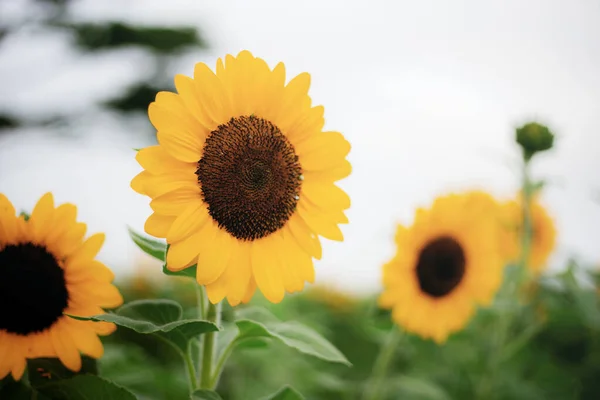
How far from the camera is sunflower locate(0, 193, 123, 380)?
3.42ft

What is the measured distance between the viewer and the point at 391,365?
2752 mm

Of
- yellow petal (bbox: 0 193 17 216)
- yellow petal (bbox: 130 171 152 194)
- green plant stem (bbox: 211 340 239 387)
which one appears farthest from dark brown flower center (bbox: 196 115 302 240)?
yellow petal (bbox: 0 193 17 216)

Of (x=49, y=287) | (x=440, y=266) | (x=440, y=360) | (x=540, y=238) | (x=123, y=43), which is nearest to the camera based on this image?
(x=49, y=287)

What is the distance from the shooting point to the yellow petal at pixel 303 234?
43.1 inches

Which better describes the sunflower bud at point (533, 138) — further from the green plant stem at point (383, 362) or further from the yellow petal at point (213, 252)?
the yellow petal at point (213, 252)

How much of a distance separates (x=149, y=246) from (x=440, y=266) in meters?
1.45

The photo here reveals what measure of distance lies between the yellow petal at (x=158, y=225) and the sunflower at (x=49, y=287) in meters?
0.19

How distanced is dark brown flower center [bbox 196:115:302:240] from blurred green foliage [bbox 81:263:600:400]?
84 cm

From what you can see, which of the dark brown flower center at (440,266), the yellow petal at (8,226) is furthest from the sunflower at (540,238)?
the yellow petal at (8,226)

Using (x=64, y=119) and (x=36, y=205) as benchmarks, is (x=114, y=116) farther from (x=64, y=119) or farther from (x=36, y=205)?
(x=36, y=205)

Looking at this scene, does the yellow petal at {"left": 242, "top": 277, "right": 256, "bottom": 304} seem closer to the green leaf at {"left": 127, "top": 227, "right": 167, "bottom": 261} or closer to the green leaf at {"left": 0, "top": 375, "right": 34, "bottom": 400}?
the green leaf at {"left": 127, "top": 227, "right": 167, "bottom": 261}

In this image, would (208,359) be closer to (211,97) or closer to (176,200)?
(176,200)

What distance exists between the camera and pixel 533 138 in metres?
2.01

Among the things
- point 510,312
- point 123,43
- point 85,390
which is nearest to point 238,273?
point 85,390
